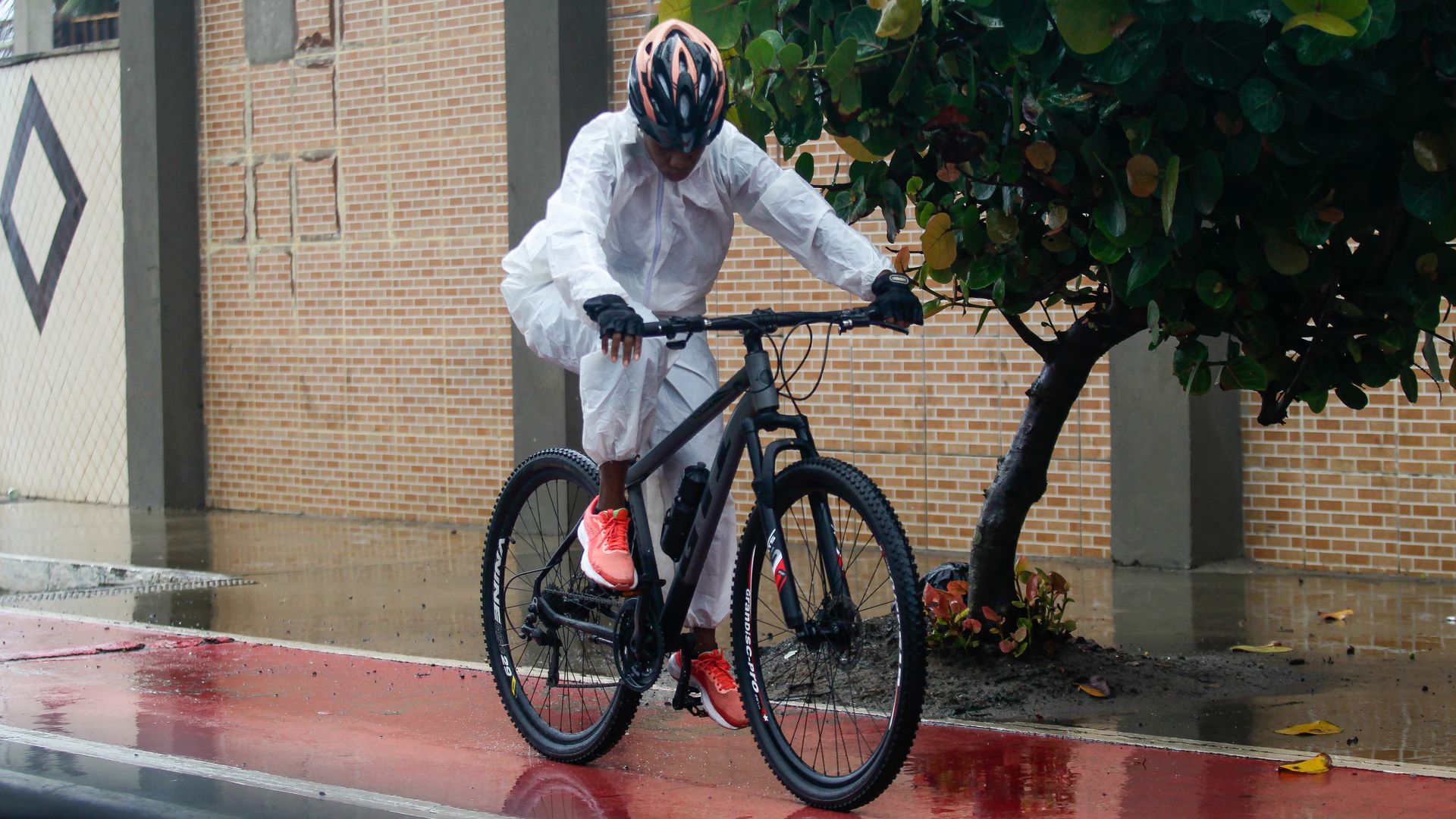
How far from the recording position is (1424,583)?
8281 mm

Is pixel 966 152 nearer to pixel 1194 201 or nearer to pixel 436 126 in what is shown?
pixel 1194 201

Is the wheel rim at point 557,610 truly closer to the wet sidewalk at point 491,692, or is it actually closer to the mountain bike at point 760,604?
the mountain bike at point 760,604

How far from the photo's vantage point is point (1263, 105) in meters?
4.24

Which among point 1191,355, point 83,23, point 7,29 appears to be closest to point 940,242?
point 1191,355

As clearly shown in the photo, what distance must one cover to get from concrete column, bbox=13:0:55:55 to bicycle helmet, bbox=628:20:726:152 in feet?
35.5

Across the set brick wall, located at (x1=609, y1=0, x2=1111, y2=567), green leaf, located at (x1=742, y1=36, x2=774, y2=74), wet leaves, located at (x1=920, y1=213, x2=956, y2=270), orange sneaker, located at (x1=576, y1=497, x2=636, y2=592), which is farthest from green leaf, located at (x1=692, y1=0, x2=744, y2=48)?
brick wall, located at (x1=609, y1=0, x2=1111, y2=567)

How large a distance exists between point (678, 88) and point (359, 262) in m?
8.15

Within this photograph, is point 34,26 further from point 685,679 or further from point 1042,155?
point 1042,155

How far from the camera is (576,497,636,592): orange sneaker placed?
4711 millimetres

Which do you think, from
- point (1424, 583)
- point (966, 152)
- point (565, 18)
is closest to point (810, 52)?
point (966, 152)

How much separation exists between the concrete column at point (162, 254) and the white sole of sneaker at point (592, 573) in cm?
899

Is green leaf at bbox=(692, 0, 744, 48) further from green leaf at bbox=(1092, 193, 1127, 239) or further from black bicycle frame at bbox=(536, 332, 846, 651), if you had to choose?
green leaf at bbox=(1092, 193, 1127, 239)

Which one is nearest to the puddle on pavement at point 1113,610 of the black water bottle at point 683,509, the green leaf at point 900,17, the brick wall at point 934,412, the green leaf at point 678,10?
the brick wall at point 934,412

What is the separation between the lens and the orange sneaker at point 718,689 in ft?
15.8
